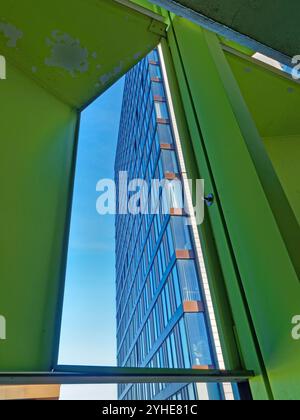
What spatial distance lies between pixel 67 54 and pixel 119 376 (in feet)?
5.91

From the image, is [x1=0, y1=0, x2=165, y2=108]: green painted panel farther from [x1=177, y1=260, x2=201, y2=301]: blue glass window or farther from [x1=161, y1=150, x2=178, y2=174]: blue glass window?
[x1=177, y1=260, x2=201, y2=301]: blue glass window

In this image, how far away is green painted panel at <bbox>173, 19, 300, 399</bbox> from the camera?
76cm

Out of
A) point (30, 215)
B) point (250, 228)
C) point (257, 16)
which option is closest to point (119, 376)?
point (250, 228)

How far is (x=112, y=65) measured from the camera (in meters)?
1.84

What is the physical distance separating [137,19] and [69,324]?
5.95 feet

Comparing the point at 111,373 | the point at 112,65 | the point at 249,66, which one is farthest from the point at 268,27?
the point at 111,373

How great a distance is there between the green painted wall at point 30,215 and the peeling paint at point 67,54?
215 millimetres

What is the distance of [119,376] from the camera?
82 centimetres

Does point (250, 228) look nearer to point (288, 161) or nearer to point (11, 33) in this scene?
point (288, 161)

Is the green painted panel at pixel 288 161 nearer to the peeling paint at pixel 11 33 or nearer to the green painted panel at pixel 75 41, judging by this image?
the green painted panel at pixel 75 41

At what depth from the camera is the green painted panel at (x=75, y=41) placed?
61.4 inches

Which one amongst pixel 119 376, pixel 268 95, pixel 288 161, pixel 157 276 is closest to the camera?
pixel 119 376

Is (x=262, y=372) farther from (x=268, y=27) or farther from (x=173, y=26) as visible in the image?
(x=173, y=26)

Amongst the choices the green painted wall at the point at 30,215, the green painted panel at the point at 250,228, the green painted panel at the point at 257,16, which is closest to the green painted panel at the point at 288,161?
the green painted panel at the point at 250,228
